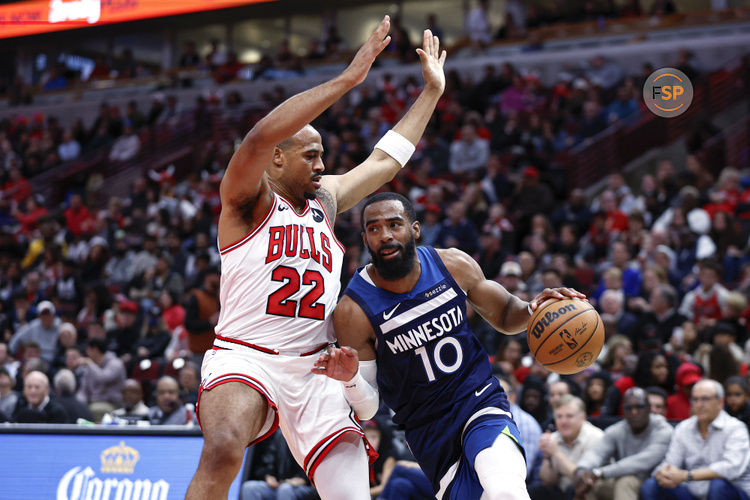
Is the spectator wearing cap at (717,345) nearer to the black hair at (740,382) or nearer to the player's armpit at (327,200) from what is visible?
the black hair at (740,382)

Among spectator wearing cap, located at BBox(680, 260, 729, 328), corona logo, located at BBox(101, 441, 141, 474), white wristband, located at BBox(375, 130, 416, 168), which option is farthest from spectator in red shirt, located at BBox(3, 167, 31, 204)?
white wristband, located at BBox(375, 130, 416, 168)

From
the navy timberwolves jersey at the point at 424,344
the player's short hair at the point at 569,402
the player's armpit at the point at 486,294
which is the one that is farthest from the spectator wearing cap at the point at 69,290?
the player's armpit at the point at 486,294

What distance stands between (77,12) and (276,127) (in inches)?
570

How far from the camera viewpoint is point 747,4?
1766 cm

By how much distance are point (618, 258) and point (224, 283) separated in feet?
23.2

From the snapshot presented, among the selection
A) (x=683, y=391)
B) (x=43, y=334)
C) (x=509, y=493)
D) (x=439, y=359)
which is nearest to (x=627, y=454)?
(x=683, y=391)

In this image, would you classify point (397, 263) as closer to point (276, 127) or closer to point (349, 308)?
point (349, 308)

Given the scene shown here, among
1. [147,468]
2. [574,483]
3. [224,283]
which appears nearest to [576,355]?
[224,283]

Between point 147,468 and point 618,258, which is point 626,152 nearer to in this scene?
point 618,258

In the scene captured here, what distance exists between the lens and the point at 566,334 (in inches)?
169

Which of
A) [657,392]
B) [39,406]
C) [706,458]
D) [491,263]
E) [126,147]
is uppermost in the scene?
[657,392]

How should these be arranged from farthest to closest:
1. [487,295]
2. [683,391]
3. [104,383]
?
[104,383]
[683,391]
[487,295]

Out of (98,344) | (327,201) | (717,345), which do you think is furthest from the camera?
(98,344)

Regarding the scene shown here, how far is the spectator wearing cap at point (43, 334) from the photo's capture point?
41.2 ft
